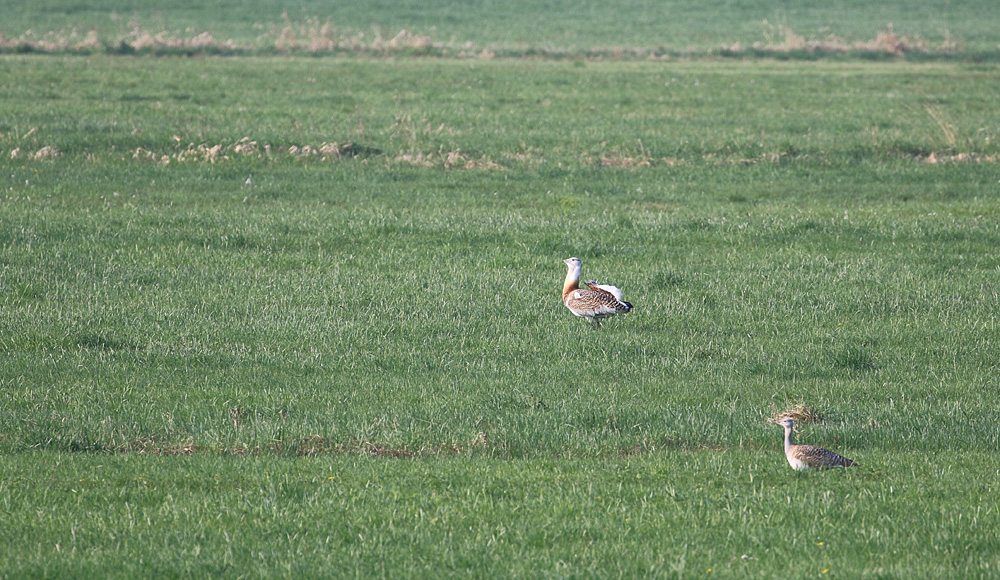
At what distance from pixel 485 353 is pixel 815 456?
3.90 metres

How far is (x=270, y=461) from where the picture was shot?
24.2 feet

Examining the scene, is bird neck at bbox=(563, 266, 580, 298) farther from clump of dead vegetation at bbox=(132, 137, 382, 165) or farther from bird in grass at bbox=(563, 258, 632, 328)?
clump of dead vegetation at bbox=(132, 137, 382, 165)

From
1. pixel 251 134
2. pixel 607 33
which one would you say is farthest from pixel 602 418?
pixel 607 33

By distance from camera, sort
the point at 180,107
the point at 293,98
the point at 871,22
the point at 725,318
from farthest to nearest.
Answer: the point at 871,22
the point at 293,98
the point at 180,107
the point at 725,318

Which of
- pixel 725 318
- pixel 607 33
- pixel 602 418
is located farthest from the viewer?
pixel 607 33

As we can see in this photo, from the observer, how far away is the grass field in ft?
19.9

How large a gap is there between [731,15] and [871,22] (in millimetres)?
Answer: 9209

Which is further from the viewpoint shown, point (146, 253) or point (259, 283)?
point (146, 253)

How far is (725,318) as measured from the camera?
37.6 feet

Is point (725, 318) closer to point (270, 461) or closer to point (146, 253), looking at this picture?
point (270, 461)

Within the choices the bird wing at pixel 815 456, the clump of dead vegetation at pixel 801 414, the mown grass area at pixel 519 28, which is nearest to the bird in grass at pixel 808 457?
the bird wing at pixel 815 456

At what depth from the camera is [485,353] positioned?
33.0ft

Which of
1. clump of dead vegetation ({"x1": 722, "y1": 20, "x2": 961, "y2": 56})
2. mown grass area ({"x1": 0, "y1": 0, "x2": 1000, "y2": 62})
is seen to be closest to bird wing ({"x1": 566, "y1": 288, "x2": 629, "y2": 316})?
mown grass area ({"x1": 0, "y1": 0, "x2": 1000, "y2": 62})

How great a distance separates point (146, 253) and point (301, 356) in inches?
202
